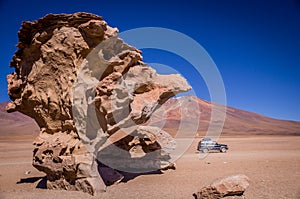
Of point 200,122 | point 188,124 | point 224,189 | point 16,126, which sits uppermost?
point 16,126

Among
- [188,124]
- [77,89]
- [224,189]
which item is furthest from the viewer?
[188,124]

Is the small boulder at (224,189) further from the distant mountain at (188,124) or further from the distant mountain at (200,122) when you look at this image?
the distant mountain at (188,124)

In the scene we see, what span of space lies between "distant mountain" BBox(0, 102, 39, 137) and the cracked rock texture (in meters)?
82.7

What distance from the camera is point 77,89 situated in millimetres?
9758

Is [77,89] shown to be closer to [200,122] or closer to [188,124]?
[188,124]

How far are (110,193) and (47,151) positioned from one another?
299 cm

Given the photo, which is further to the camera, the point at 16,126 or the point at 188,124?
the point at 16,126

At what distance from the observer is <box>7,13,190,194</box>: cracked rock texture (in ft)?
30.7

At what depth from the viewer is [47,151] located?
33.8 ft

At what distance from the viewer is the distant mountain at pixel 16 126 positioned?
8894cm

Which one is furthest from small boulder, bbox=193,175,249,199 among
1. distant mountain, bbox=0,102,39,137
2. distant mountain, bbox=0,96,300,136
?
distant mountain, bbox=0,102,39,137

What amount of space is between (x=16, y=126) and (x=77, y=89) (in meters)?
103

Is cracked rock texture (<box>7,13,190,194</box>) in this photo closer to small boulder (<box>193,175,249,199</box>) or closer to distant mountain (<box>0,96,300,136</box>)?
small boulder (<box>193,175,249,199</box>)

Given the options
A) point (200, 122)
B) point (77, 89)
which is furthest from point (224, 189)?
point (200, 122)
